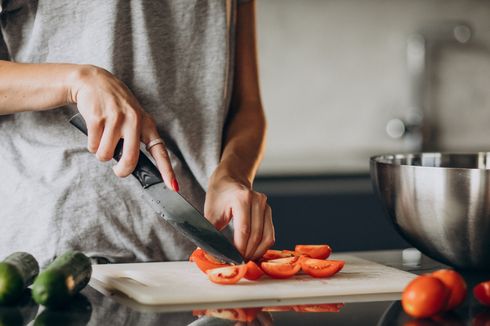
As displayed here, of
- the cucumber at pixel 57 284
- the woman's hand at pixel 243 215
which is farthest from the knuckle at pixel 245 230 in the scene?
the cucumber at pixel 57 284

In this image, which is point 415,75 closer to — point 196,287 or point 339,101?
point 339,101

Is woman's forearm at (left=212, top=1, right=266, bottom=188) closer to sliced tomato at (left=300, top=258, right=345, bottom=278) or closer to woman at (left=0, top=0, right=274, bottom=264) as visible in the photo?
woman at (left=0, top=0, right=274, bottom=264)

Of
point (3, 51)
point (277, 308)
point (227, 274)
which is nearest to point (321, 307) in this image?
point (277, 308)

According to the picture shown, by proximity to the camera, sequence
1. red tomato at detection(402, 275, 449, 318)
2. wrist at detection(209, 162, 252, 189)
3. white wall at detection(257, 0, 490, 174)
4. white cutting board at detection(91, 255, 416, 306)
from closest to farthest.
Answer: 1. red tomato at detection(402, 275, 449, 318)
2. white cutting board at detection(91, 255, 416, 306)
3. wrist at detection(209, 162, 252, 189)
4. white wall at detection(257, 0, 490, 174)

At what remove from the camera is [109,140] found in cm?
119

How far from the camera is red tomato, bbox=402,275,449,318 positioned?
96cm

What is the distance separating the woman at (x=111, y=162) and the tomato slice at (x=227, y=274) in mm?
164

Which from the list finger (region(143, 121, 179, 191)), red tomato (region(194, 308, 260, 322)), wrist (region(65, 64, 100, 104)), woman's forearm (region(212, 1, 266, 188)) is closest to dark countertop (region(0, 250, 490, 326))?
red tomato (region(194, 308, 260, 322))

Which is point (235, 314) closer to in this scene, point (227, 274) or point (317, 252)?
point (227, 274)

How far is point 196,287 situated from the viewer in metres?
1.14

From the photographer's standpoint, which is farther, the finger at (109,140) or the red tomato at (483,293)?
the finger at (109,140)

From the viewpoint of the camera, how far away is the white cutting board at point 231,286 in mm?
1097

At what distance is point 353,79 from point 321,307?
2.63 meters

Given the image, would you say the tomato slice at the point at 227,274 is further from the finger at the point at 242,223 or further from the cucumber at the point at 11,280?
the cucumber at the point at 11,280
